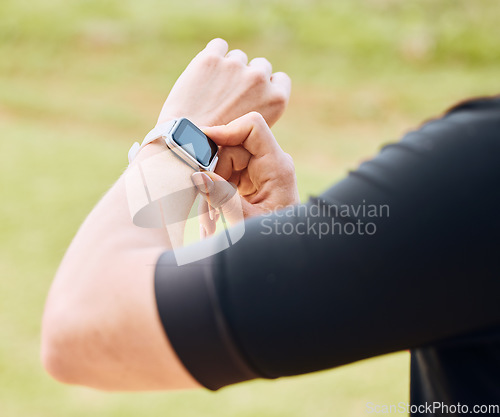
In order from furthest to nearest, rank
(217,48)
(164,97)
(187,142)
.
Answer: (164,97) < (217,48) < (187,142)

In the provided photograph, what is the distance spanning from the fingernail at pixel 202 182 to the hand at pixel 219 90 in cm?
9

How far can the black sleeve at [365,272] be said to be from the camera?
38cm

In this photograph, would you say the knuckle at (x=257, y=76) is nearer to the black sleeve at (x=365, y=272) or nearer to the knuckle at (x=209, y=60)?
the knuckle at (x=209, y=60)

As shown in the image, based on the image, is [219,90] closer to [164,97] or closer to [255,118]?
[255,118]

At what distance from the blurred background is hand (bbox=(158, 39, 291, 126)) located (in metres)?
1.53

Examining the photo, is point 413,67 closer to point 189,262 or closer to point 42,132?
point 42,132

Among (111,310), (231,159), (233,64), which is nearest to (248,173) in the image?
(231,159)

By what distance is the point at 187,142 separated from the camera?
0.63m

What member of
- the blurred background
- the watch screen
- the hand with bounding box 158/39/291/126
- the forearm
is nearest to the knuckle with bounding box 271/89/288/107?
the hand with bounding box 158/39/291/126

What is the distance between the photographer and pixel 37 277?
9.13 ft

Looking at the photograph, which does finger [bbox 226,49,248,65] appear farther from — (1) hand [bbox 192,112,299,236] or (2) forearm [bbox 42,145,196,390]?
(2) forearm [bbox 42,145,196,390]

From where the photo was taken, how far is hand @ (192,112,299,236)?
0.68 meters

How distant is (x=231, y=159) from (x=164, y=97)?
5.28 meters

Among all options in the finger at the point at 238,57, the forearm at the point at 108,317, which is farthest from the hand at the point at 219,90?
the forearm at the point at 108,317
